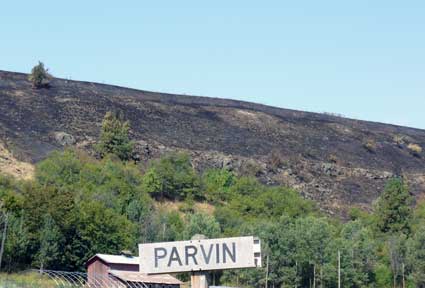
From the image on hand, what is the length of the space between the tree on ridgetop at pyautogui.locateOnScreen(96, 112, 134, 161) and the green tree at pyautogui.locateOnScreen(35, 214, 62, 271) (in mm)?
32331

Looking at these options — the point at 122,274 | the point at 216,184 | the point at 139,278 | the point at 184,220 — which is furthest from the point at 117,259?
the point at 216,184

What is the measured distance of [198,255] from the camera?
9.84 metres

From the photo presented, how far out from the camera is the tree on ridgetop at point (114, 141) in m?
89.9

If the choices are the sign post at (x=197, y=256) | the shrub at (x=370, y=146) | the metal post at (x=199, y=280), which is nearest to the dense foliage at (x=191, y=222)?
the shrub at (x=370, y=146)

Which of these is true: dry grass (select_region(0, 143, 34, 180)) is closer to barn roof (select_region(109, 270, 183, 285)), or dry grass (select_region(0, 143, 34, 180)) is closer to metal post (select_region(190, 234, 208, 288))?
barn roof (select_region(109, 270, 183, 285))

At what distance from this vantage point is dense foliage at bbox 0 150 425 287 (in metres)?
58.1

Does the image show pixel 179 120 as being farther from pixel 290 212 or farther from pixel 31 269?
pixel 31 269

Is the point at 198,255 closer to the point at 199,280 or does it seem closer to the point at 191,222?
the point at 199,280

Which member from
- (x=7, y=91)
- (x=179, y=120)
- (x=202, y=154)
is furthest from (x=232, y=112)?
(x=7, y=91)

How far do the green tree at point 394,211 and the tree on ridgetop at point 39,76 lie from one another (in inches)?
1600

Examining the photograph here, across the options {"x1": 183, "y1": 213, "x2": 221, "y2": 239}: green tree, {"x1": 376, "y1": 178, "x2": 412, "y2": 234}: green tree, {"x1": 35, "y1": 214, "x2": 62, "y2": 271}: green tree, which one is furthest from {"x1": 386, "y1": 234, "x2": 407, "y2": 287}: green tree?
{"x1": 35, "y1": 214, "x2": 62, "y2": 271}: green tree

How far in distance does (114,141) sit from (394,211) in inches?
1108

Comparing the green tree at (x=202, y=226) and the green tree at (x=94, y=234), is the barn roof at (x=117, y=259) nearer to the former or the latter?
the green tree at (x=94, y=234)

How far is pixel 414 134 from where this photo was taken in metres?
127
